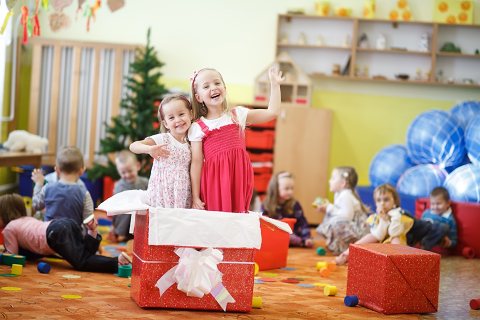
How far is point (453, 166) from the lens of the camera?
20.9 ft

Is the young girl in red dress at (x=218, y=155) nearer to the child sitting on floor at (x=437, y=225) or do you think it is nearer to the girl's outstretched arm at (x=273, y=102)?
the girl's outstretched arm at (x=273, y=102)

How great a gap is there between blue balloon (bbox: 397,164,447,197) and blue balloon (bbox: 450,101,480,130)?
44 centimetres

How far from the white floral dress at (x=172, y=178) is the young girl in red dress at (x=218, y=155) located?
0.14 ft

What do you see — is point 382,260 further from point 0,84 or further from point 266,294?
point 0,84

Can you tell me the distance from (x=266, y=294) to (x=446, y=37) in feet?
15.2

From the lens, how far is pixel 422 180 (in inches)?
246

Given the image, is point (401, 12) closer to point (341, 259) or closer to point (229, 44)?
point (229, 44)

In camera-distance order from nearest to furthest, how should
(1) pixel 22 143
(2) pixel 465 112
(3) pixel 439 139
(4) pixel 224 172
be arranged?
(4) pixel 224 172
(3) pixel 439 139
(1) pixel 22 143
(2) pixel 465 112

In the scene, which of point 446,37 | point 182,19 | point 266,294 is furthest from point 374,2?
point 266,294

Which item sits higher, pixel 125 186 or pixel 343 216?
pixel 125 186

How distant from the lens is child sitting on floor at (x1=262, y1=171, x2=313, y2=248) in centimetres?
569

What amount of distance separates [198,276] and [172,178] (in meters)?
0.46

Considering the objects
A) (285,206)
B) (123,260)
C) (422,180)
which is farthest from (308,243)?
→ (123,260)

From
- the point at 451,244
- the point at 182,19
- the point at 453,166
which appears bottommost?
the point at 451,244
